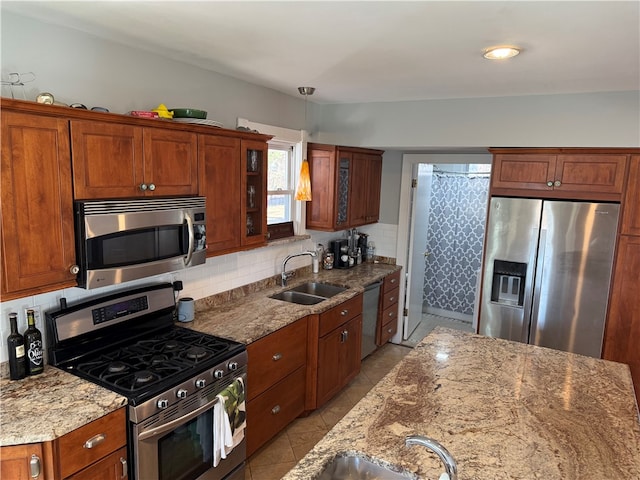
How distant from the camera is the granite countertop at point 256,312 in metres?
2.72

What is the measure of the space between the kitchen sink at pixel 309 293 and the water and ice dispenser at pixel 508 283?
52.0 inches

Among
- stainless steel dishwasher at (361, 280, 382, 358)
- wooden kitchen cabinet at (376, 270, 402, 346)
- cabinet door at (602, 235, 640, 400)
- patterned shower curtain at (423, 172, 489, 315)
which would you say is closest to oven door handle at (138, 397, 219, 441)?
stainless steel dishwasher at (361, 280, 382, 358)

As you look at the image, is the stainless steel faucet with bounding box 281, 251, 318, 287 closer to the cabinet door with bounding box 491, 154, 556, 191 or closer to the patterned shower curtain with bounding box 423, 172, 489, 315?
the cabinet door with bounding box 491, 154, 556, 191

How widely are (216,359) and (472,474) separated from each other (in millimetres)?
1368

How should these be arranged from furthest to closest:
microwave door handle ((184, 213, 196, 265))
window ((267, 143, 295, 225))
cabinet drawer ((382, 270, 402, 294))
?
cabinet drawer ((382, 270, 402, 294)) < window ((267, 143, 295, 225)) < microwave door handle ((184, 213, 196, 265))

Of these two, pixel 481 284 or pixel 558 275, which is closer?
pixel 558 275

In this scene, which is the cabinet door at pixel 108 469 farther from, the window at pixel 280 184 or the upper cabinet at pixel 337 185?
the upper cabinet at pixel 337 185

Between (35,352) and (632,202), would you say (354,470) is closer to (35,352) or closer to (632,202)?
(35,352)

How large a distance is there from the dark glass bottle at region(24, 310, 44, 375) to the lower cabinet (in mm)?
498

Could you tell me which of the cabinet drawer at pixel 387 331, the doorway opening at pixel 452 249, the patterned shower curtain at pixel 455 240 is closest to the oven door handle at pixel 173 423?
the cabinet drawer at pixel 387 331

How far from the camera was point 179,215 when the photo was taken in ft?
7.91

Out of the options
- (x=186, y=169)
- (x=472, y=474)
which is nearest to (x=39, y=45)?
(x=186, y=169)

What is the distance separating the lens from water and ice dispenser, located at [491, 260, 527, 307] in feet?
12.1

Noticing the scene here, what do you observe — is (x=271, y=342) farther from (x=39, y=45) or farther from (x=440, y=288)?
(x=440, y=288)
